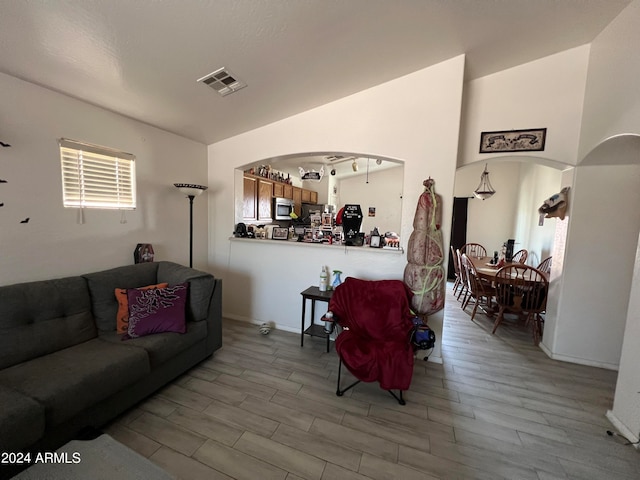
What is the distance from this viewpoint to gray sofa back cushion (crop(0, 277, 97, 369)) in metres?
1.66

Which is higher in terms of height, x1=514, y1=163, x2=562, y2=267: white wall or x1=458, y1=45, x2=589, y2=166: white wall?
x1=458, y1=45, x2=589, y2=166: white wall

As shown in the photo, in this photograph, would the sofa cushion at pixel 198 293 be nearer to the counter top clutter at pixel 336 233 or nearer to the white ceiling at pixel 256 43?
the counter top clutter at pixel 336 233

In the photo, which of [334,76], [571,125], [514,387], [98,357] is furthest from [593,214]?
[98,357]

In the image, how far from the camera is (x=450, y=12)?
72.0 inches

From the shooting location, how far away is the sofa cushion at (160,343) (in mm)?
1883

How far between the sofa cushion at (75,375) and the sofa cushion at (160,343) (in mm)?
64

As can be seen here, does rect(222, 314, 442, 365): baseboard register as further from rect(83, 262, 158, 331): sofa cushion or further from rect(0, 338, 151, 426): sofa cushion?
rect(0, 338, 151, 426): sofa cushion

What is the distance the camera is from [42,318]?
1812 mm

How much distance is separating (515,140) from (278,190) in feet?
12.4

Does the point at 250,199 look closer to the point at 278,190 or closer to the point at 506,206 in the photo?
the point at 278,190

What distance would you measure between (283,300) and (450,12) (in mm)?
3047

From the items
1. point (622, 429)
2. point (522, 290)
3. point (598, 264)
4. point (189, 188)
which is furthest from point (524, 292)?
point (189, 188)

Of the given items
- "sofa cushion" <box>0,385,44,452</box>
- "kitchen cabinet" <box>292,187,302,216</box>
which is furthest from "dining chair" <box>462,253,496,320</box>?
"sofa cushion" <box>0,385,44,452</box>

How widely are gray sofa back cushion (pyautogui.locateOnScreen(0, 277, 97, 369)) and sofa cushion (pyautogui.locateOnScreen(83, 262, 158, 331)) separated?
0.04 metres
